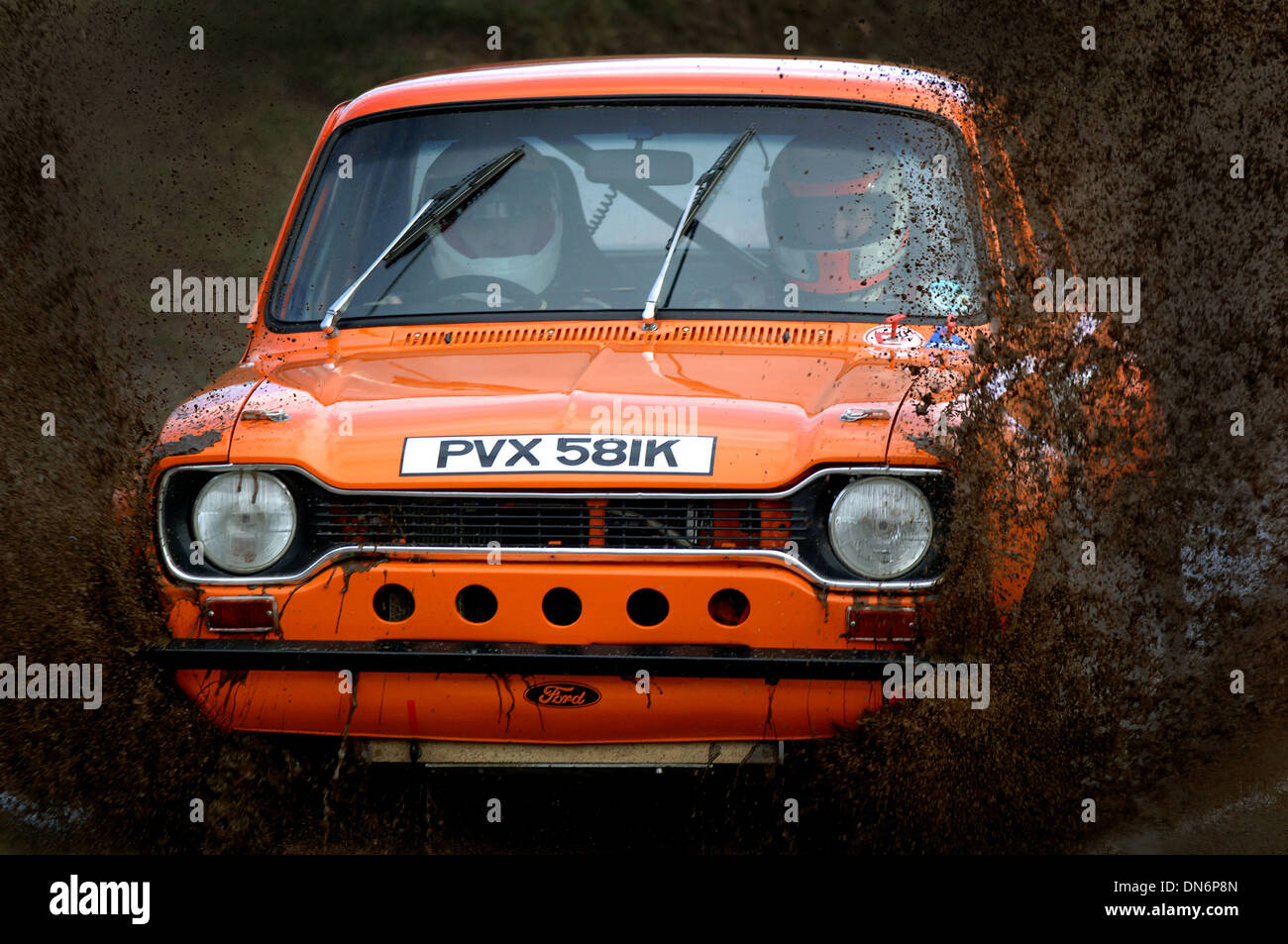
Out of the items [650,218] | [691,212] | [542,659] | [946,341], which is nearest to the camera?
[542,659]

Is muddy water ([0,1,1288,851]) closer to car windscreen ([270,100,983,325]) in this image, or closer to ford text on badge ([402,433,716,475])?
car windscreen ([270,100,983,325])

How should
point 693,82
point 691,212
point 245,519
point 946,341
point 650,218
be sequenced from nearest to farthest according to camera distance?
point 245,519
point 946,341
point 691,212
point 650,218
point 693,82

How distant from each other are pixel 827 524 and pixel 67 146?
660cm

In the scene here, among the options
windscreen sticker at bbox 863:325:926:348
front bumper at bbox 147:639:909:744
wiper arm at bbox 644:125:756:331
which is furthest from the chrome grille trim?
wiper arm at bbox 644:125:756:331

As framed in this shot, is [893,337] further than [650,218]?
No

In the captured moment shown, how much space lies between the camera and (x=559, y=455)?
279cm

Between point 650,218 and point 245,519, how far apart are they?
1.48m

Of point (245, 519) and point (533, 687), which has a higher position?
point (245, 519)

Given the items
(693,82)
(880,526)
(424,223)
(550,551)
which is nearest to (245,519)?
(550,551)

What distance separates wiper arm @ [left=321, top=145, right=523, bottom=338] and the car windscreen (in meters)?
0.02

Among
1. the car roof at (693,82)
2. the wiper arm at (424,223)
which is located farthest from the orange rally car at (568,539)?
the car roof at (693,82)

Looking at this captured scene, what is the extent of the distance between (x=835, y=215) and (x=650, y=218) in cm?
52

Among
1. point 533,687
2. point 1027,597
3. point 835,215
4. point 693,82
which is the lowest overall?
point 533,687

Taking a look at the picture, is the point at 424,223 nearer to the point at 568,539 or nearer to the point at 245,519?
the point at 245,519
